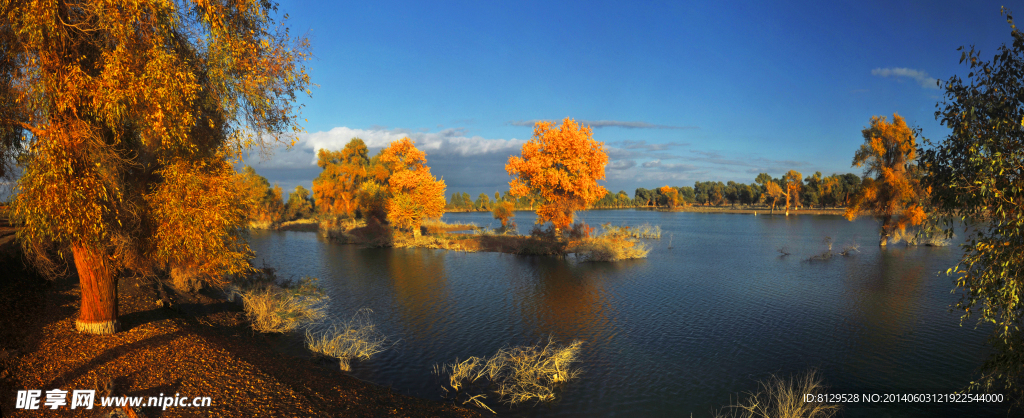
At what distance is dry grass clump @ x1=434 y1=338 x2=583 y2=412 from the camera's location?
10.7m

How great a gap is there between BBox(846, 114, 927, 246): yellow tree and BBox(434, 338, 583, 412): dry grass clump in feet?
122

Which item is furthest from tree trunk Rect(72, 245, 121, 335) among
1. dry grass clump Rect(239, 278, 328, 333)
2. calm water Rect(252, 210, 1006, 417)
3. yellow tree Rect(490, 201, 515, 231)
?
yellow tree Rect(490, 201, 515, 231)

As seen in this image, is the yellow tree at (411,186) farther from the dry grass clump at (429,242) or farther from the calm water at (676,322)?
the calm water at (676,322)

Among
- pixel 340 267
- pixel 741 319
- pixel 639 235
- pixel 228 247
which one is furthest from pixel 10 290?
pixel 639 235

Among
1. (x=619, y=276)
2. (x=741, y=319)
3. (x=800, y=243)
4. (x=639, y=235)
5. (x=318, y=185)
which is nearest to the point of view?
(x=741, y=319)

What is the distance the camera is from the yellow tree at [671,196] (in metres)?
155

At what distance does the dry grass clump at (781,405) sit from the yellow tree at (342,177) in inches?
2156

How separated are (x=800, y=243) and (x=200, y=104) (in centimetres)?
4980

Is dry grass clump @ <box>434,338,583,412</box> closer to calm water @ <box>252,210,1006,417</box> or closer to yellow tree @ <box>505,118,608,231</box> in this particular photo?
calm water @ <box>252,210,1006,417</box>

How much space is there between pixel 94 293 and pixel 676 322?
17500mm

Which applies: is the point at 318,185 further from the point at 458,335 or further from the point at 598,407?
the point at 598,407

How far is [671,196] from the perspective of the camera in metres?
155

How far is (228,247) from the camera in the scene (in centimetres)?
1113

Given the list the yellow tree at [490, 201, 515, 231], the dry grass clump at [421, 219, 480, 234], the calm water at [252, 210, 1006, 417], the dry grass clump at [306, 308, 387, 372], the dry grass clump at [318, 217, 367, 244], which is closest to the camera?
the calm water at [252, 210, 1006, 417]
